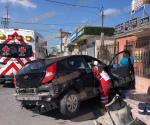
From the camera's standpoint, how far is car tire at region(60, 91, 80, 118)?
983 cm

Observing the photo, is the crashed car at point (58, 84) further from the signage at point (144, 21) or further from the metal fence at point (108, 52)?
the metal fence at point (108, 52)

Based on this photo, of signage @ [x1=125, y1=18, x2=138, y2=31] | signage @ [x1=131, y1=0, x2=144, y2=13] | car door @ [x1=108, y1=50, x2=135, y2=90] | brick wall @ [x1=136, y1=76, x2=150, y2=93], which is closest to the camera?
car door @ [x1=108, y1=50, x2=135, y2=90]

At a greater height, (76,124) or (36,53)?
(36,53)

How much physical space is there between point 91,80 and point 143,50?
4.98 metres

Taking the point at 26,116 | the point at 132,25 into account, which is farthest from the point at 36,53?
the point at 26,116

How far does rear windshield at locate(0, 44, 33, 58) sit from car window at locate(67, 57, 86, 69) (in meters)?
7.23

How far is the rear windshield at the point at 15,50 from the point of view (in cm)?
1795

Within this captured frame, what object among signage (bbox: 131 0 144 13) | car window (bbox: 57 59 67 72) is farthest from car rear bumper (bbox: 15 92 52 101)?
signage (bbox: 131 0 144 13)

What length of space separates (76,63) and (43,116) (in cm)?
186

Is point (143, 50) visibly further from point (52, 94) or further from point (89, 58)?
point (52, 94)

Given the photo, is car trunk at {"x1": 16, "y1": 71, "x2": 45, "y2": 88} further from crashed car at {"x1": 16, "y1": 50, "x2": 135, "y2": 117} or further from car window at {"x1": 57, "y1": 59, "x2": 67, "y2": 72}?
car window at {"x1": 57, "y1": 59, "x2": 67, "y2": 72}

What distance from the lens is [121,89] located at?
12.5 m

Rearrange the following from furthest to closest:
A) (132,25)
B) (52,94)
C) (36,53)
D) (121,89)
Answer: (36,53) < (132,25) < (121,89) < (52,94)

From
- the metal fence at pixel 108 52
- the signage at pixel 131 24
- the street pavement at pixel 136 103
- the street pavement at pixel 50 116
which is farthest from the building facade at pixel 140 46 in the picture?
the metal fence at pixel 108 52
